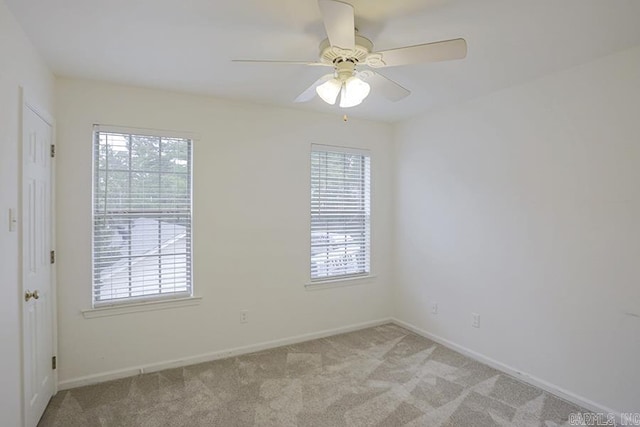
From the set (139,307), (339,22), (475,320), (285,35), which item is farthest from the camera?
(475,320)

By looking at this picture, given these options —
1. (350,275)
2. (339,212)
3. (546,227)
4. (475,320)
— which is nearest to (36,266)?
(339,212)

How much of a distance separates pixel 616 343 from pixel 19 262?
3.85m

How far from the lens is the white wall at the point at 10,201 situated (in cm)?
176

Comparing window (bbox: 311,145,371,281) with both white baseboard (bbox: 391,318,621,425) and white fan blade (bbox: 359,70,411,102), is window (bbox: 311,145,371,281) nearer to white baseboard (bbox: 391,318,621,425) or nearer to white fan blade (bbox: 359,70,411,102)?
white baseboard (bbox: 391,318,621,425)

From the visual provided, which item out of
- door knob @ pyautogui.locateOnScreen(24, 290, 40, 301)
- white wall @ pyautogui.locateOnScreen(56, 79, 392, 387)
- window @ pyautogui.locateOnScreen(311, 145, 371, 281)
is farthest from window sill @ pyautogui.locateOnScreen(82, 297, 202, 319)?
window @ pyautogui.locateOnScreen(311, 145, 371, 281)

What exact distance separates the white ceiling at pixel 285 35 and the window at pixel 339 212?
121 cm

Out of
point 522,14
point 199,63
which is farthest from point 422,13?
point 199,63

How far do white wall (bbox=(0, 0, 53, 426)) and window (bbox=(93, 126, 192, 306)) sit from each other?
2.84ft

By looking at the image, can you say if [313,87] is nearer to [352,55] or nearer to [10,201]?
[352,55]

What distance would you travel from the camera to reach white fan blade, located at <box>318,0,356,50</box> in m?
1.44

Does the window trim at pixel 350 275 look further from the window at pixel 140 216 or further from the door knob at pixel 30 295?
the door knob at pixel 30 295

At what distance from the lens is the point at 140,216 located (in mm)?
2988

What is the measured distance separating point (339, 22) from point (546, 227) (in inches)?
91.1

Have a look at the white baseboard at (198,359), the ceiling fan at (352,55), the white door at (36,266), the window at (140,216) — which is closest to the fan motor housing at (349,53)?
the ceiling fan at (352,55)
